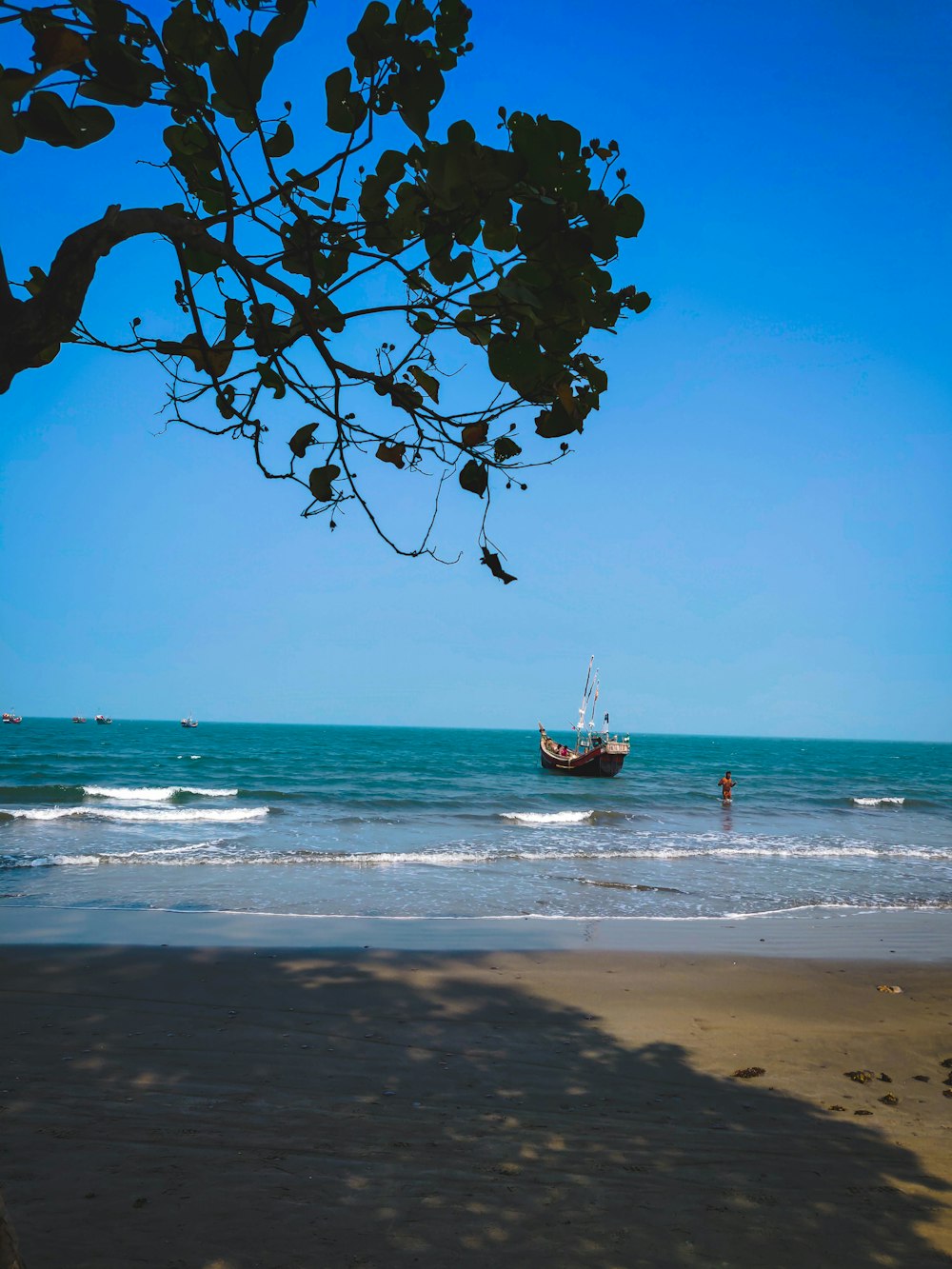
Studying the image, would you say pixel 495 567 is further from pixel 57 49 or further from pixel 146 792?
A: pixel 146 792

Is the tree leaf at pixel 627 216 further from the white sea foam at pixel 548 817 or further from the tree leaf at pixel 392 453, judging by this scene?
the white sea foam at pixel 548 817

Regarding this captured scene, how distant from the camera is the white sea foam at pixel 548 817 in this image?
88.7 feet

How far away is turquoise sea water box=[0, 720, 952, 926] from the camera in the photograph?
13469 millimetres

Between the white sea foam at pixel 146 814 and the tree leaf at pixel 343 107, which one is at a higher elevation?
the tree leaf at pixel 343 107

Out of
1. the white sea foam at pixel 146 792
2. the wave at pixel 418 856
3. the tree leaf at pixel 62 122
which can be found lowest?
the white sea foam at pixel 146 792

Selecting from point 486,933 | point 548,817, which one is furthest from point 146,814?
point 486,933

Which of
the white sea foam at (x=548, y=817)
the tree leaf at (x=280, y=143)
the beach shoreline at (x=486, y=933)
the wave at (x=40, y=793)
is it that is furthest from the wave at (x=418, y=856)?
the tree leaf at (x=280, y=143)

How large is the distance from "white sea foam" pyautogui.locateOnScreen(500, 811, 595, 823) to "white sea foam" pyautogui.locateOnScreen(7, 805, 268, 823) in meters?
8.24

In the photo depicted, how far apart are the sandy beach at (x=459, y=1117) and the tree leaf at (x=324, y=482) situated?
3.22 meters

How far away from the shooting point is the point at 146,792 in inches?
1255

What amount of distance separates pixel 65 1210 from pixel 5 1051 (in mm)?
2723

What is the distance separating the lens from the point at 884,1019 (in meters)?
7.64

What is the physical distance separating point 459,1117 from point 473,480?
14.3 feet

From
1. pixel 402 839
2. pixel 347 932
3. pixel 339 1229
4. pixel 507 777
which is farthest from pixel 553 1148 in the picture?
pixel 507 777
